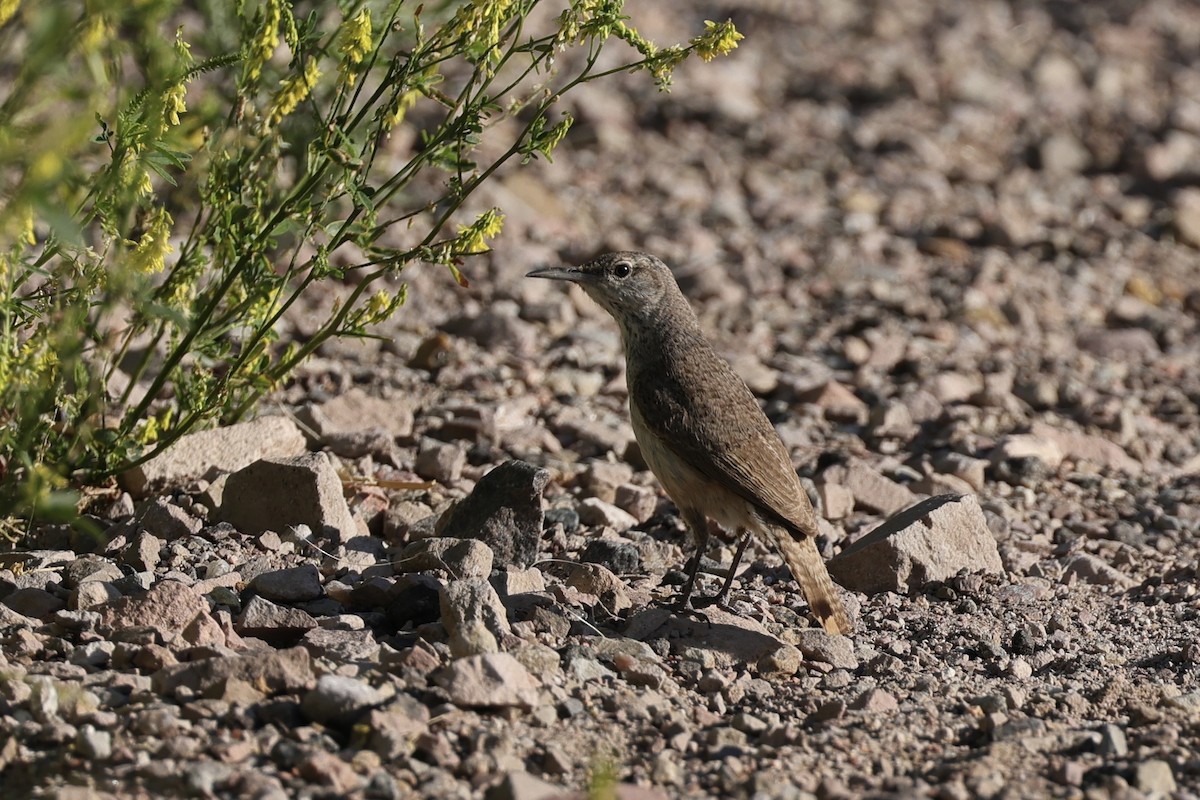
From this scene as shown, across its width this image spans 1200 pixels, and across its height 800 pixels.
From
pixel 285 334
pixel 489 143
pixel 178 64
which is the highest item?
pixel 489 143

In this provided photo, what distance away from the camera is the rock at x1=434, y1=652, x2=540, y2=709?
441cm

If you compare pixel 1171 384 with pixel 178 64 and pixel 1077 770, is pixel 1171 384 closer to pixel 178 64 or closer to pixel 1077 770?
pixel 1077 770

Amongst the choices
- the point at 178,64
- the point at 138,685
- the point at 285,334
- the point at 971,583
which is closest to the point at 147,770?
the point at 138,685

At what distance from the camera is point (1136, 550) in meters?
6.82

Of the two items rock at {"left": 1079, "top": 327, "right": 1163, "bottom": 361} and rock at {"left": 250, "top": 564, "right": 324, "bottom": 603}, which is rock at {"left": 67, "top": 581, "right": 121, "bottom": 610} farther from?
rock at {"left": 1079, "top": 327, "right": 1163, "bottom": 361}

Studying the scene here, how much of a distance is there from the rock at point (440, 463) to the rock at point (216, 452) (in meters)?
0.60

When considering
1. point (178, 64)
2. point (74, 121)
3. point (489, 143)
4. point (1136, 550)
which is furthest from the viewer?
point (489, 143)

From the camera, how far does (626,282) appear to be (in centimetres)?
712

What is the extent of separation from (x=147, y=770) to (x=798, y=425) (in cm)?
483

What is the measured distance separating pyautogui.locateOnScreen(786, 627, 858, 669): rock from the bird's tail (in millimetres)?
114

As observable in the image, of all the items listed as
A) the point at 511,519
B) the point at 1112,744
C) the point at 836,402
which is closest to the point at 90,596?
the point at 511,519

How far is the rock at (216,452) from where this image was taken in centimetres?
598

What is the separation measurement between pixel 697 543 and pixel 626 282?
4.89 ft

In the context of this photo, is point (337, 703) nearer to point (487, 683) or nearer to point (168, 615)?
point (487, 683)
